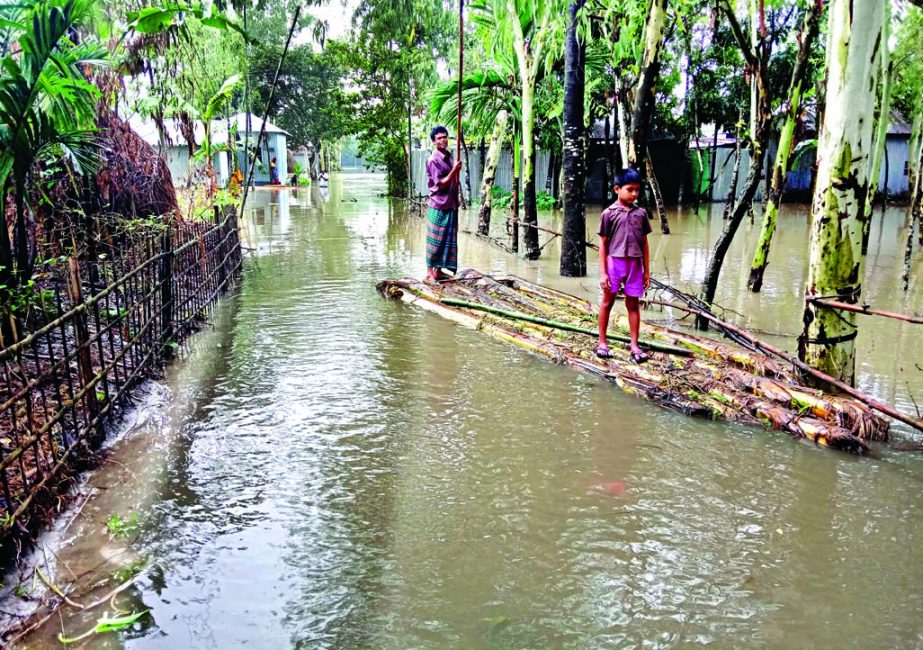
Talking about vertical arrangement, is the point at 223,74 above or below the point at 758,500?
above

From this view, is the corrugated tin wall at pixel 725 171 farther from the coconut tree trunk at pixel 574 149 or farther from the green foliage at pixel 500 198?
the coconut tree trunk at pixel 574 149

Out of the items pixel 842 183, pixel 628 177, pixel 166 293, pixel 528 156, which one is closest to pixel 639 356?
pixel 628 177

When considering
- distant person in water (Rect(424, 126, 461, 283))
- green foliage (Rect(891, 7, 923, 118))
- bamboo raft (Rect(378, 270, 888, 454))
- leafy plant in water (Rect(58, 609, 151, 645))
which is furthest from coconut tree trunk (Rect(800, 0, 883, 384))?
green foliage (Rect(891, 7, 923, 118))

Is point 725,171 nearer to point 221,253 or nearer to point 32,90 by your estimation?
point 221,253

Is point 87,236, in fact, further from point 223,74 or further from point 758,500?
point 223,74

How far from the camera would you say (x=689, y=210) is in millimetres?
25938

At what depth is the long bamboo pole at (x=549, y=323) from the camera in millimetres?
6082

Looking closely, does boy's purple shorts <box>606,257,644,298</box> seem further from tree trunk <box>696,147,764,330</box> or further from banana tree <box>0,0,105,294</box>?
banana tree <box>0,0,105,294</box>

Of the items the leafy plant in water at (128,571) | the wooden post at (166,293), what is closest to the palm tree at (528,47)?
the wooden post at (166,293)

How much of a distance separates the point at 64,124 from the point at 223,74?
13658 millimetres

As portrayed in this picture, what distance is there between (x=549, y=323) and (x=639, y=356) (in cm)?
124

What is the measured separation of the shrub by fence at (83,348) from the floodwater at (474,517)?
253 mm

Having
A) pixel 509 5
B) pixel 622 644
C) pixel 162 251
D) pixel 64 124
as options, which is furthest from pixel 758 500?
pixel 509 5

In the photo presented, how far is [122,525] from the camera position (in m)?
3.72
